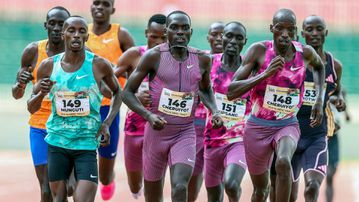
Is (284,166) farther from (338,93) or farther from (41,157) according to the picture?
(41,157)

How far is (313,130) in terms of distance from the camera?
36.3 ft

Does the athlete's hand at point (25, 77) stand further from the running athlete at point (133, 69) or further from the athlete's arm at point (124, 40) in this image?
the athlete's arm at point (124, 40)

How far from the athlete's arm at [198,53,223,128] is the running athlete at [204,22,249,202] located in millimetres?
804

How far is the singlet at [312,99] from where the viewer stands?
428 inches

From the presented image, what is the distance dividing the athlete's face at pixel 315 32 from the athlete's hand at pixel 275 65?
184 cm

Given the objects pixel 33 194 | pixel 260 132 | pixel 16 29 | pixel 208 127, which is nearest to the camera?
pixel 260 132

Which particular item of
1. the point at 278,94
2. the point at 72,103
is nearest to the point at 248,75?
the point at 278,94

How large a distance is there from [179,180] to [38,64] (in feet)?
7.60

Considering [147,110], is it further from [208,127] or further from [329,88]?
[329,88]

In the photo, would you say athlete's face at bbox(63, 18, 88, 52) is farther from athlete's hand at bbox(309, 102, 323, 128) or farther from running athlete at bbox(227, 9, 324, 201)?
athlete's hand at bbox(309, 102, 323, 128)

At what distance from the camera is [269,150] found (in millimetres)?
10258

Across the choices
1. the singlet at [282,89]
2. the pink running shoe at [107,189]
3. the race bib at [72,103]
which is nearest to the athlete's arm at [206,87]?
the singlet at [282,89]

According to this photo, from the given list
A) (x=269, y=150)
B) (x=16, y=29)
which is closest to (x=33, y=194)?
(x=269, y=150)

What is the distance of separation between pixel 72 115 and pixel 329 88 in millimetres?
3251
